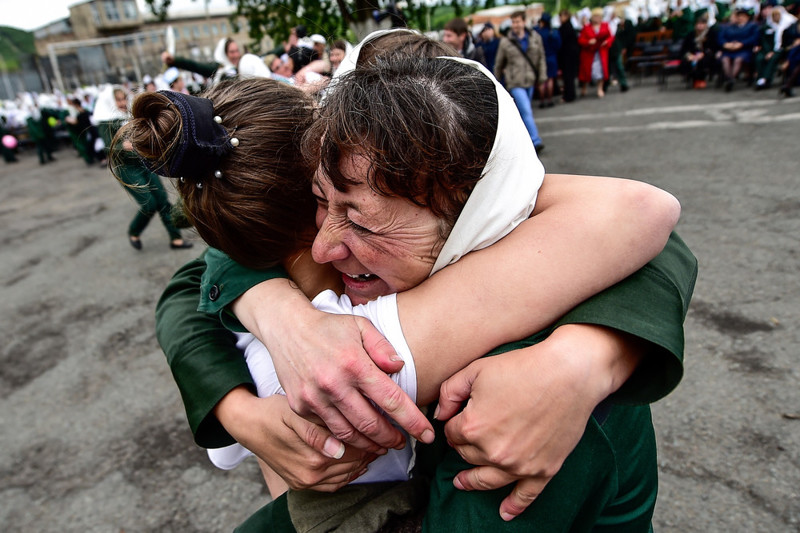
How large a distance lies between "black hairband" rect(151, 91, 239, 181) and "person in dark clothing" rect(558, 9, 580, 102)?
1376 cm

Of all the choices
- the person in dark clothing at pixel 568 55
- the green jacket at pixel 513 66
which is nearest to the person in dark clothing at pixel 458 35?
the green jacket at pixel 513 66

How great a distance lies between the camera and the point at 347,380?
97 centimetres

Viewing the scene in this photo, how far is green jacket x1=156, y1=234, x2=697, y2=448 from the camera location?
38.0 inches

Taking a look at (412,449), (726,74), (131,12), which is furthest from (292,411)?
(131,12)

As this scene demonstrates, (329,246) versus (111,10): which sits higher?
(111,10)

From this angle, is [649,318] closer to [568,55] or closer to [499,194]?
[499,194]

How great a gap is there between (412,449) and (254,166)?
29.7 inches

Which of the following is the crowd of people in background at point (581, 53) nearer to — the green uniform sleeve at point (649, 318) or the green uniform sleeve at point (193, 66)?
the green uniform sleeve at point (193, 66)

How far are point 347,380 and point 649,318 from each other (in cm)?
55

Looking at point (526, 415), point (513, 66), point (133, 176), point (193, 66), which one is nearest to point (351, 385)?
point (526, 415)

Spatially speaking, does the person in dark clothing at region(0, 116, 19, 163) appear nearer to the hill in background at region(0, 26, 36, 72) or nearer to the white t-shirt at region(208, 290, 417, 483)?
the hill in background at region(0, 26, 36, 72)

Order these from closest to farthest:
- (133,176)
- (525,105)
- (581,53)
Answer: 1. (133,176)
2. (525,105)
3. (581,53)

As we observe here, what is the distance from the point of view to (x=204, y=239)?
1407 mm

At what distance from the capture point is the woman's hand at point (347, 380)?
0.97 metres
